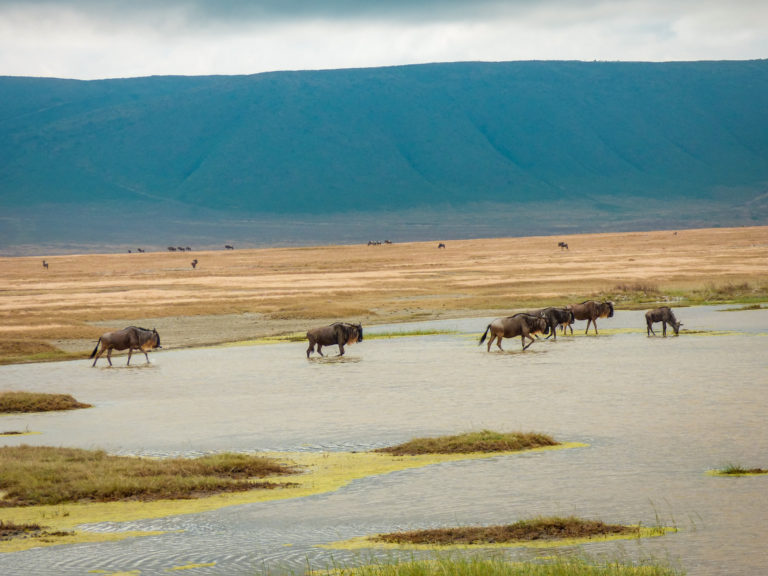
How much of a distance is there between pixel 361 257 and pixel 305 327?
52972 mm

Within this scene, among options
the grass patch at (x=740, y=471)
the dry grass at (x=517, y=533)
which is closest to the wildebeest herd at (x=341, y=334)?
the grass patch at (x=740, y=471)

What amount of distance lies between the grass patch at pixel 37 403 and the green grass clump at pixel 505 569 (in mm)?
12000

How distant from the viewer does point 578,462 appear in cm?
1388

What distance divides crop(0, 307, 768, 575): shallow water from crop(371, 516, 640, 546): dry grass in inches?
14.6

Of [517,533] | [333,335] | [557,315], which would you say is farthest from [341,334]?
[517,533]

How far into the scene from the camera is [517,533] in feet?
34.2

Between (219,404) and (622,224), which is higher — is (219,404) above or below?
below

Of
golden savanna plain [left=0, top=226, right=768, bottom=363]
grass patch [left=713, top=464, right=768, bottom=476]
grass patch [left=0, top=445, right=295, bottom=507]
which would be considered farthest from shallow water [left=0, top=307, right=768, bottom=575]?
golden savanna plain [left=0, top=226, right=768, bottom=363]

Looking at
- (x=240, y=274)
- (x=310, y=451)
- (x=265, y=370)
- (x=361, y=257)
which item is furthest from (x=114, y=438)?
(x=361, y=257)

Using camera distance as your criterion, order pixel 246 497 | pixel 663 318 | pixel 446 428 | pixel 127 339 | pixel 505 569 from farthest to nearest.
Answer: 1. pixel 663 318
2. pixel 127 339
3. pixel 446 428
4. pixel 246 497
5. pixel 505 569

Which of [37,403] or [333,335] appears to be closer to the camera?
[37,403]

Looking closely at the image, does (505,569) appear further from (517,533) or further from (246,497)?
(246,497)

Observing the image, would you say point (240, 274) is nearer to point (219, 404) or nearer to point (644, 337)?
point (644, 337)

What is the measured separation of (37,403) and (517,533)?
39.7 ft
